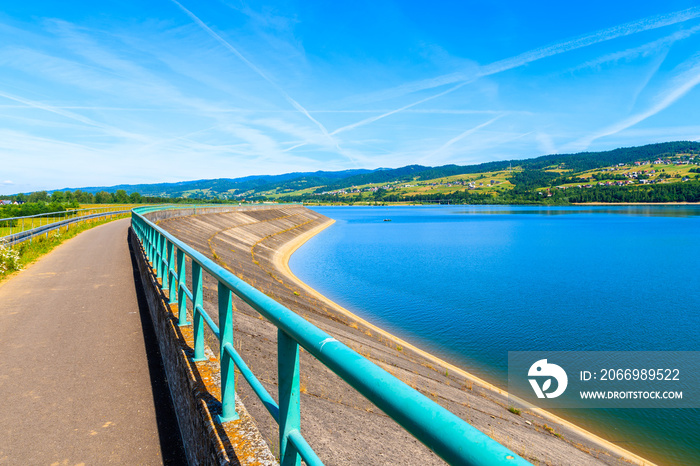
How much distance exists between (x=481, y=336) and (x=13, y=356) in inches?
694

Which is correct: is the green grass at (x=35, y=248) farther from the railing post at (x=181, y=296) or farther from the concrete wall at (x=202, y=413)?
the concrete wall at (x=202, y=413)

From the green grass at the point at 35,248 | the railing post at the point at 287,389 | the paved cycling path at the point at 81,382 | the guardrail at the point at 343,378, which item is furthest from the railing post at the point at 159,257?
the green grass at the point at 35,248

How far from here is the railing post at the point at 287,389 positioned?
87.9 inches

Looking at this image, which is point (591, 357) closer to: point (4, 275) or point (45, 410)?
point (45, 410)

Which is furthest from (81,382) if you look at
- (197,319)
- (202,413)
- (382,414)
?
(382,414)

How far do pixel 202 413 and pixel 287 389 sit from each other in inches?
79.0

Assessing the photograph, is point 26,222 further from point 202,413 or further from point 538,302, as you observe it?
point 202,413

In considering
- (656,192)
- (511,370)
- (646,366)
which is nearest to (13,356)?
(511,370)

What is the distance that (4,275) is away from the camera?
48.6 feet

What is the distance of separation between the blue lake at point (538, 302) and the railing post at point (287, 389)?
1360cm

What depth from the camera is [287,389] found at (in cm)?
227

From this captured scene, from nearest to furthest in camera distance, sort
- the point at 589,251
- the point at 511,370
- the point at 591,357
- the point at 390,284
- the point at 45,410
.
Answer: the point at 45,410 → the point at 511,370 → the point at 591,357 → the point at 390,284 → the point at 589,251

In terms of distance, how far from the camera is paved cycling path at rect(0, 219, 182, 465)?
482 cm

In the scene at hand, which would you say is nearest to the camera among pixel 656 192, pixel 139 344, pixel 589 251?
pixel 139 344
